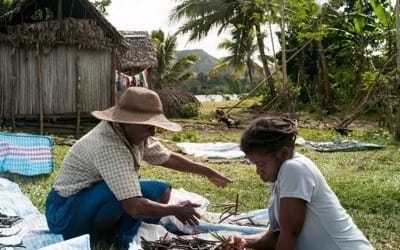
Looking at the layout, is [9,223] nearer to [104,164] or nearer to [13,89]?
[104,164]

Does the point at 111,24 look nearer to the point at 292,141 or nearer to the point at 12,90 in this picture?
the point at 12,90

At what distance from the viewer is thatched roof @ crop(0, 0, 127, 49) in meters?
12.5

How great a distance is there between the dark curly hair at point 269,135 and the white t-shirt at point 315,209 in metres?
0.10

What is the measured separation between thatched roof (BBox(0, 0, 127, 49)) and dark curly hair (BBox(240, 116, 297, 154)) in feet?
34.6

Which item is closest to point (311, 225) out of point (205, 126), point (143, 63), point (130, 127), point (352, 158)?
point (130, 127)

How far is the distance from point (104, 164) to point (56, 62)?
9.96 m

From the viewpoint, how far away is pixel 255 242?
3.18 m

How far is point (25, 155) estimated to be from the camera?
7.36 m

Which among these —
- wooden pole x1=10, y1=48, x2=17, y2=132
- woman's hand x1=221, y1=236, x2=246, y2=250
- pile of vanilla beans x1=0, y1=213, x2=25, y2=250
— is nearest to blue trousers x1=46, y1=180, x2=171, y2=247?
pile of vanilla beans x1=0, y1=213, x2=25, y2=250

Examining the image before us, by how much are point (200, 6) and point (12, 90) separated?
1452 cm

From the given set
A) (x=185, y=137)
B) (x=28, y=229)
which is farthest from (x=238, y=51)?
(x=28, y=229)

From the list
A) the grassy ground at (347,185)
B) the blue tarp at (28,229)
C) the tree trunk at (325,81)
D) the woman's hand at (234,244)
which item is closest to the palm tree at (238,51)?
the tree trunk at (325,81)

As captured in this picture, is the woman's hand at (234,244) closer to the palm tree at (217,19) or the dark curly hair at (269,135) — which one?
the dark curly hair at (269,135)

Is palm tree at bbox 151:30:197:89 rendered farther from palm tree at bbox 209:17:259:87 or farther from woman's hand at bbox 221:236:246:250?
woman's hand at bbox 221:236:246:250
